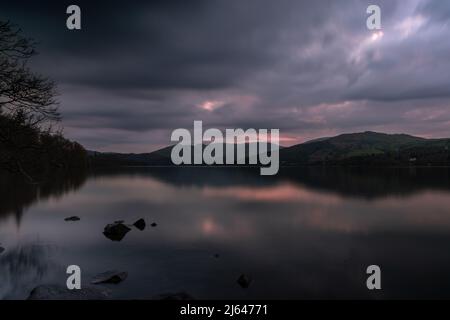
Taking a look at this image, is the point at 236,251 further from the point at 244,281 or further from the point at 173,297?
the point at 173,297

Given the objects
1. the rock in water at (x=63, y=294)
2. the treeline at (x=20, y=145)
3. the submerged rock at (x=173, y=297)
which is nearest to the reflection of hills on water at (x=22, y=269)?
the rock in water at (x=63, y=294)

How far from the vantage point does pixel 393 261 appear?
947 inches

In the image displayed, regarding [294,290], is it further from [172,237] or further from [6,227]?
[6,227]

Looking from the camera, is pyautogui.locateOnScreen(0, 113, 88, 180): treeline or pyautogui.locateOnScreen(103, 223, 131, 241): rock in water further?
pyautogui.locateOnScreen(103, 223, 131, 241): rock in water

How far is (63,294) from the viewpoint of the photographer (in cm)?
1487

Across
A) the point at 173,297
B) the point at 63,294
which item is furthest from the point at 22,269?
the point at 173,297

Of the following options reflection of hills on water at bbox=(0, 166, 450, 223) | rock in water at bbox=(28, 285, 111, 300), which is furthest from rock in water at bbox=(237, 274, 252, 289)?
reflection of hills on water at bbox=(0, 166, 450, 223)

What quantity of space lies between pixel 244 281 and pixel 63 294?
983 cm

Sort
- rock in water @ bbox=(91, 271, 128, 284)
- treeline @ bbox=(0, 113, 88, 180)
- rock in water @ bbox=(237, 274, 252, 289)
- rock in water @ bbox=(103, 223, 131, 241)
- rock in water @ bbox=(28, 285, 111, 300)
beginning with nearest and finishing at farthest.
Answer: treeline @ bbox=(0, 113, 88, 180), rock in water @ bbox=(28, 285, 111, 300), rock in water @ bbox=(91, 271, 128, 284), rock in water @ bbox=(237, 274, 252, 289), rock in water @ bbox=(103, 223, 131, 241)

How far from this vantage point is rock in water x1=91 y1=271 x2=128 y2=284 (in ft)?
59.9

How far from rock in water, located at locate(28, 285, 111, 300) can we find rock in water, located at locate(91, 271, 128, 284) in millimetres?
1878

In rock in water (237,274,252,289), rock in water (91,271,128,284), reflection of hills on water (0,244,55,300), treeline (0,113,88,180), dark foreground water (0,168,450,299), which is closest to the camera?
treeline (0,113,88,180)

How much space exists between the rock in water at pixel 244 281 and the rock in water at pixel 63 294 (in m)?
7.60

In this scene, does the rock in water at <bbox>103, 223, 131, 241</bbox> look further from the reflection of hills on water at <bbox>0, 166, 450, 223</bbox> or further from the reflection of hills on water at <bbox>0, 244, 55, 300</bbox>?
the reflection of hills on water at <bbox>0, 166, 450, 223</bbox>
